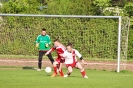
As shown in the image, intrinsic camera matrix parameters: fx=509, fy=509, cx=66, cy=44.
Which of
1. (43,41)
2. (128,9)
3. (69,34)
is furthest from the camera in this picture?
(128,9)

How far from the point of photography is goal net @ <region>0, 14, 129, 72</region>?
25.1 meters

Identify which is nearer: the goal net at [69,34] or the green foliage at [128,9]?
the goal net at [69,34]

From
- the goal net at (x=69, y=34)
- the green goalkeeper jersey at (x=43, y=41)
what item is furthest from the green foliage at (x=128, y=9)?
the green goalkeeper jersey at (x=43, y=41)

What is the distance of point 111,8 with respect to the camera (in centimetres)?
3431

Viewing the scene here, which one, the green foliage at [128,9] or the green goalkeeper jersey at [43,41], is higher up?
the green foliage at [128,9]

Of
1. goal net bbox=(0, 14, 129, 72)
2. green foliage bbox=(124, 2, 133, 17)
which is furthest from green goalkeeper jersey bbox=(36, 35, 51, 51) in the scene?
green foliage bbox=(124, 2, 133, 17)

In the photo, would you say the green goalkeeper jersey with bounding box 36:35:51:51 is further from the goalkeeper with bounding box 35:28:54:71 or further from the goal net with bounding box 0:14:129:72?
the goal net with bounding box 0:14:129:72

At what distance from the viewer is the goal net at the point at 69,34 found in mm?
25125

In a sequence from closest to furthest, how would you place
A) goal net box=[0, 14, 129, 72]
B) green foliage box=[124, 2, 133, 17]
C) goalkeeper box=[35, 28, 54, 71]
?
goalkeeper box=[35, 28, 54, 71], goal net box=[0, 14, 129, 72], green foliage box=[124, 2, 133, 17]

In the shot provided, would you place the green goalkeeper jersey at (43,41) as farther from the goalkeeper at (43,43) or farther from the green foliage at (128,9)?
the green foliage at (128,9)

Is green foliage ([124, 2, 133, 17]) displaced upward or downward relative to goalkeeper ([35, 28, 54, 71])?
upward

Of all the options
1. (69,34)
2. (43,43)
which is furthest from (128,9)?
(43,43)

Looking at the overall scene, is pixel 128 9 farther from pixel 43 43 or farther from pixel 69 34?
pixel 43 43

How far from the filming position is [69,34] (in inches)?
997
